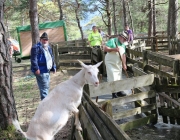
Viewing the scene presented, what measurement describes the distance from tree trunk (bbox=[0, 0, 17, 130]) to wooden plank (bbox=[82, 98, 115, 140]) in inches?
46.1

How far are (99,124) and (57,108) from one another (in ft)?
2.29

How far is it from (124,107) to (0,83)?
370cm

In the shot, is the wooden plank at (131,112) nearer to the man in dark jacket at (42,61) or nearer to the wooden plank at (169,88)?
the wooden plank at (169,88)

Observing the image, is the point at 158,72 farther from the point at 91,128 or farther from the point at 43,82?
the point at 91,128

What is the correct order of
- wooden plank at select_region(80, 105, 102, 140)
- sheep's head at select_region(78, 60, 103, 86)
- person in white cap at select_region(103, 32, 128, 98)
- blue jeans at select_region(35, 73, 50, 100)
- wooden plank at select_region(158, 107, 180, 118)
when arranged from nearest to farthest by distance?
wooden plank at select_region(80, 105, 102, 140), sheep's head at select_region(78, 60, 103, 86), wooden plank at select_region(158, 107, 180, 118), blue jeans at select_region(35, 73, 50, 100), person in white cap at select_region(103, 32, 128, 98)

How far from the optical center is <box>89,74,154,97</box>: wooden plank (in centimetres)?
421

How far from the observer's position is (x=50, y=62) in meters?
5.28

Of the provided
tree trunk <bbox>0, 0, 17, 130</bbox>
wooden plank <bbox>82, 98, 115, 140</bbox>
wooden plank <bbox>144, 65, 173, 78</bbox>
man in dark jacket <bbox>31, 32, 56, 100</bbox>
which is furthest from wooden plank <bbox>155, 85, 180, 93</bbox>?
tree trunk <bbox>0, 0, 17, 130</bbox>

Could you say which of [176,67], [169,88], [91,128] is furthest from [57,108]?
[176,67]

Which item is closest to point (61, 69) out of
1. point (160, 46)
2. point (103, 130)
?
point (160, 46)

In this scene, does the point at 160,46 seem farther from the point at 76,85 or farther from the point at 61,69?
the point at 76,85

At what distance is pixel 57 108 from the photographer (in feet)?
11.1

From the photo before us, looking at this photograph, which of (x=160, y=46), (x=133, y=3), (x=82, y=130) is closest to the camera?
(x=82, y=130)

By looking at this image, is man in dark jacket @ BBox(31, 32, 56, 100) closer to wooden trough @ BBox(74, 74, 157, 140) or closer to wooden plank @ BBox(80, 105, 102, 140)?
wooden trough @ BBox(74, 74, 157, 140)
